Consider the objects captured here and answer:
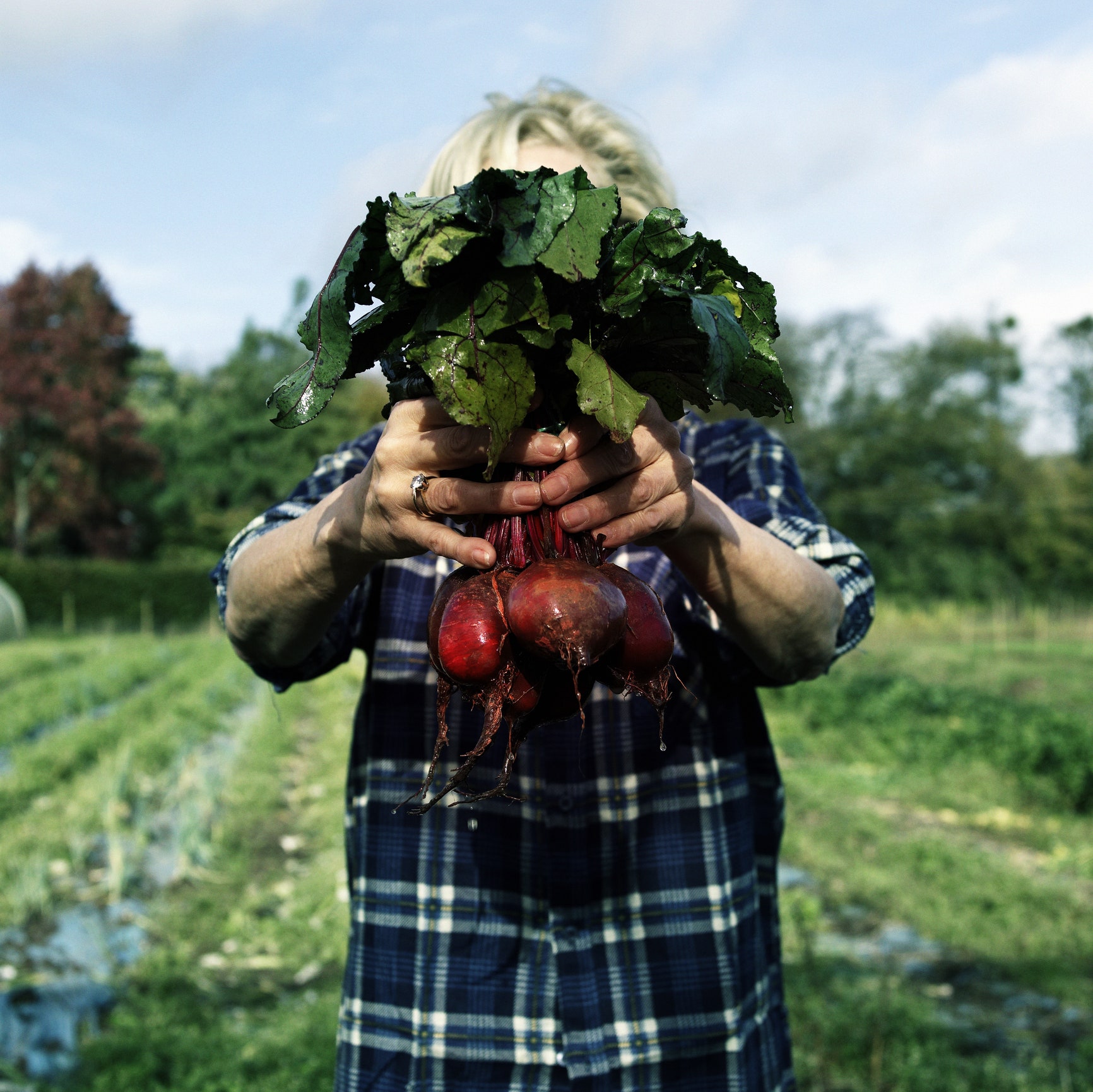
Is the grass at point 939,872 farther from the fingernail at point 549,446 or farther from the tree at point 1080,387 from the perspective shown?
the tree at point 1080,387

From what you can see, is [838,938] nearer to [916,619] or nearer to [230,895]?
[230,895]

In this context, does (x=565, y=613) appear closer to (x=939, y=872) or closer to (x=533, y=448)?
(x=533, y=448)

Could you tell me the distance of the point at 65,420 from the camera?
3331 cm

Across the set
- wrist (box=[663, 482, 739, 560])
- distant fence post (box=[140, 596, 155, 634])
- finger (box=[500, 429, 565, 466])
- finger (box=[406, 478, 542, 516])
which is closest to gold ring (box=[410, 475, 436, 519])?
finger (box=[406, 478, 542, 516])

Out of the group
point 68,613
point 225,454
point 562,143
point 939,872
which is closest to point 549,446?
point 562,143

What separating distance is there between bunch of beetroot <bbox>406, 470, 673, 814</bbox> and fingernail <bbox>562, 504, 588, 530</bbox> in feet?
0.16

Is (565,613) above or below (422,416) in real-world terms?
below

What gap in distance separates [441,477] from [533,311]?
0.24 m

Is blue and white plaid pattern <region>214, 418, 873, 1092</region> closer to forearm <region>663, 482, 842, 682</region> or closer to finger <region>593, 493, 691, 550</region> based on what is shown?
forearm <region>663, 482, 842, 682</region>

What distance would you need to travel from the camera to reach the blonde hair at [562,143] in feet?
5.89

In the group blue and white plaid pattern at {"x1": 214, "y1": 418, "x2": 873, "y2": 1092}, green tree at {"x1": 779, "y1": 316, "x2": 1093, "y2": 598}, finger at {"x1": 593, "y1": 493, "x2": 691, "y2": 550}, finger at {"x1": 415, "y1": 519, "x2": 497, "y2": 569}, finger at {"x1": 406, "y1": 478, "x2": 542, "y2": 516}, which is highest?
green tree at {"x1": 779, "y1": 316, "x2": 1093, "y2": 598}

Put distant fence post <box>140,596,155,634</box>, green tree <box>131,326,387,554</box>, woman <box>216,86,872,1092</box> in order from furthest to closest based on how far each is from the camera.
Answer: green tree <box>131,326,387,554</box>
distant fence post <box>140,596,155,634</box>
woman <box>216,86,872,1092</box>

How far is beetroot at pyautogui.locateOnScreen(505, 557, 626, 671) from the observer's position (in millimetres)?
1170

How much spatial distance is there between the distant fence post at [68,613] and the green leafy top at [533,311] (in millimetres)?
26420
